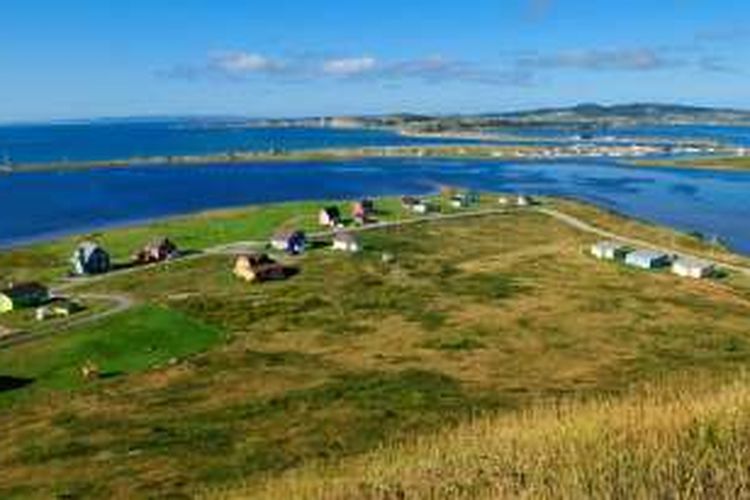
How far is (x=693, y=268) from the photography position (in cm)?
11112

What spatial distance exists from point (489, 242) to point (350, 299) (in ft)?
124

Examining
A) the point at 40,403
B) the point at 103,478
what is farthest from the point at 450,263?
the point at 103,478

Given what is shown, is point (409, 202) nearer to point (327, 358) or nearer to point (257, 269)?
point (257, 269)

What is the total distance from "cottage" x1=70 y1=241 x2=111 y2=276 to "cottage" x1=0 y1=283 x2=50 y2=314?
13.5 meters

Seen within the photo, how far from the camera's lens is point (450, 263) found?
11906 cm

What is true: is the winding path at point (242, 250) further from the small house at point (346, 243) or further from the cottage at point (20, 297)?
the small house at point (346, 243)

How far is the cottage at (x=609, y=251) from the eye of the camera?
122 meters

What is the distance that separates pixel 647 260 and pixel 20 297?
210 feet

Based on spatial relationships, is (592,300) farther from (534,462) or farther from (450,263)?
(534,462)

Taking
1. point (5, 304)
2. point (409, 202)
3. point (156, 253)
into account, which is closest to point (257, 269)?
point (156, 253)

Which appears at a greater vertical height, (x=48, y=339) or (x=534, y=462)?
(x=534, y=462)

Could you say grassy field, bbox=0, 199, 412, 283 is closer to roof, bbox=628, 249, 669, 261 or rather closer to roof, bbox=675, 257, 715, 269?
roof, bbox=628, 249, 669, 261

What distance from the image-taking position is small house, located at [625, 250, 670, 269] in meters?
117

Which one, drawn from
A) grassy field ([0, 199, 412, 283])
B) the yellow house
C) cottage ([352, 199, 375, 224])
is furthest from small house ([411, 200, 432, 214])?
the yellow house
